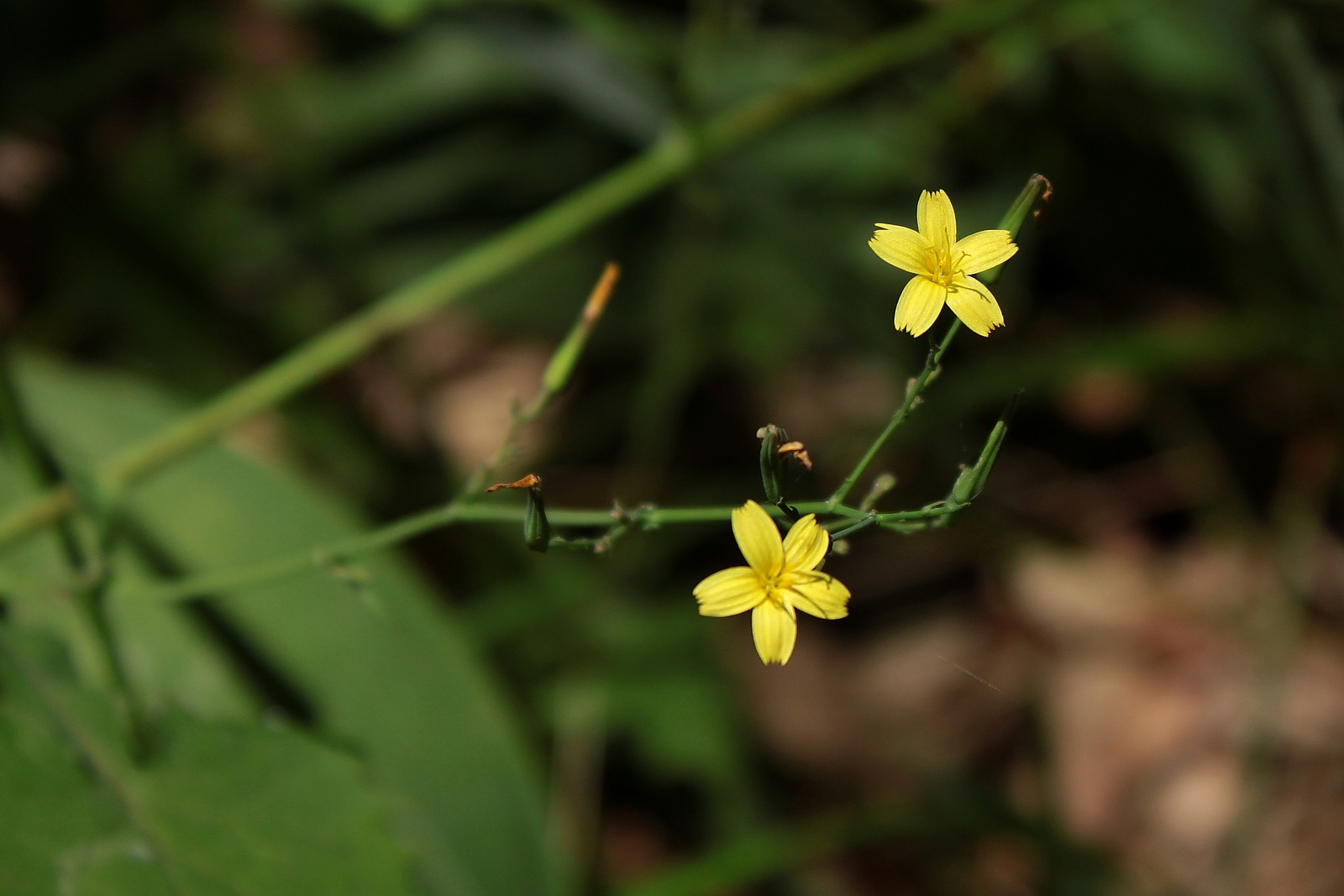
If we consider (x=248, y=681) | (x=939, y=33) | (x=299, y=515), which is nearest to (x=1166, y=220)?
(x=939, y=33)

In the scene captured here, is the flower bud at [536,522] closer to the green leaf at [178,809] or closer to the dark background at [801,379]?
the green leaf at [178,809]

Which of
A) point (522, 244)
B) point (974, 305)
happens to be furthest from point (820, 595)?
point (522, 244)

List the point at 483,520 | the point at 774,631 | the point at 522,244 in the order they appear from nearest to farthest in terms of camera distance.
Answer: the point at 774,631 < the point at 483,520 < the point at 522,244

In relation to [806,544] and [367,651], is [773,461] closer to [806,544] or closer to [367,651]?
[806,544]

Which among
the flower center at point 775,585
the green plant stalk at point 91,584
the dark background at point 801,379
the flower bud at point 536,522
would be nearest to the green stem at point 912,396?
the flower center at point 775,585

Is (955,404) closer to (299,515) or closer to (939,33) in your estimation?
(939,33)

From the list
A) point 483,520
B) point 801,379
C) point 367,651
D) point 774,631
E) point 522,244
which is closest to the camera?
A: point 774,631
